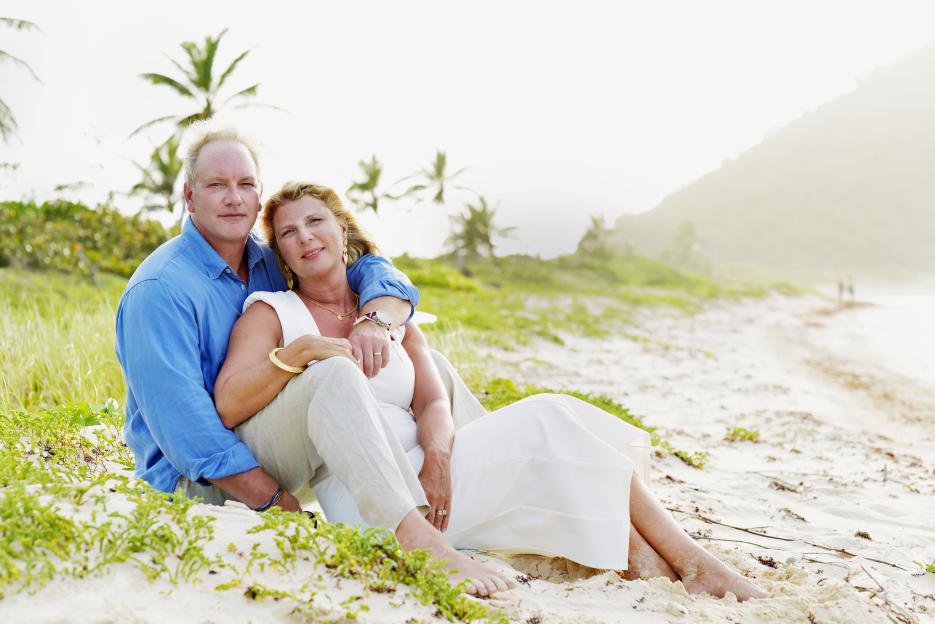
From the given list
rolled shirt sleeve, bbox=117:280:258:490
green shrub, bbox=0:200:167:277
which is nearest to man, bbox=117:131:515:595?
rolled shirt sleeve, bbox=117:280:258:490

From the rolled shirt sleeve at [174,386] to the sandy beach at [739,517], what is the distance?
0.86 ft

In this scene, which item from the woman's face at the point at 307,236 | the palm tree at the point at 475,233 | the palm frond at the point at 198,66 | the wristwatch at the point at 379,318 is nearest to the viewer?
the wristwatch at the point at 379,318

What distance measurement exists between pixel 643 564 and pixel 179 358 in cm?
196

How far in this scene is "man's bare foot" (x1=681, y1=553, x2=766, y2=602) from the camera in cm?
288

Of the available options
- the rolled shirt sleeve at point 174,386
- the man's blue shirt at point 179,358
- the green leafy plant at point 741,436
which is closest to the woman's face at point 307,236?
the man's blue shirt at point 179,358

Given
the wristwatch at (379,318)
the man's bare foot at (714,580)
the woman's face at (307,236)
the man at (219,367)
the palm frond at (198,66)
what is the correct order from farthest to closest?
the palm frond at (198,66) < the woman's face at (307,236) < the wristwatch at (379,318) < the man's bare foot at (714,580) < the man at (219,367)

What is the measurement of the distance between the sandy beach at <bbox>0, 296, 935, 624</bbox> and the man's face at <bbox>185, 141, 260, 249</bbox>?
3.92 ft

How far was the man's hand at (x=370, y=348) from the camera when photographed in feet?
10.1

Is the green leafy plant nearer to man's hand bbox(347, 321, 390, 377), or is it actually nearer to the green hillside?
man's hand bbox(347, 321, 390, 377)

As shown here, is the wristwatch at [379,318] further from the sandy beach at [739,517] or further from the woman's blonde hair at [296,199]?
the sandy beach at [739,517]

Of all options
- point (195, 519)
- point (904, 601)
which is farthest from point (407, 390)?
point (904, 601)

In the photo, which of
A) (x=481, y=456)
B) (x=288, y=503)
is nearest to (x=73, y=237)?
(x=288, y=503)

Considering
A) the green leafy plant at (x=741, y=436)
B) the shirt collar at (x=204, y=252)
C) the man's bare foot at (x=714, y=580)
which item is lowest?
the green leafy plant at (x=741, y=436)

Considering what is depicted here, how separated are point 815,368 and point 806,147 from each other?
404ft
